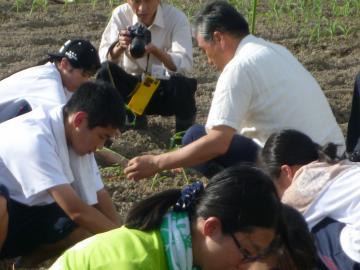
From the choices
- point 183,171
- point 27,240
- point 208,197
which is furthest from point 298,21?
point 208,197

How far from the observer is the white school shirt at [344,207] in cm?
Answer: 351

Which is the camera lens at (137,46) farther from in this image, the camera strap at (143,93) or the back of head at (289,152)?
the back of head at (289,152)

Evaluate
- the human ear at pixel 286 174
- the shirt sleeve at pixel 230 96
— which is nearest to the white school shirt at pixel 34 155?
the shirt sleeve at pixel 230 96

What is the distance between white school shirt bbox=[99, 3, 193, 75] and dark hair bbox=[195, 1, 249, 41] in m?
1.35

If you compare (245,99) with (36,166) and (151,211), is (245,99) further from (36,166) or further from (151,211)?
(151,211)

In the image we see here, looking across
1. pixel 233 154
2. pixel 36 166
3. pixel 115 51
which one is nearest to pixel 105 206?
pixel 36 166

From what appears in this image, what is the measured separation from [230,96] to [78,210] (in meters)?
0.82

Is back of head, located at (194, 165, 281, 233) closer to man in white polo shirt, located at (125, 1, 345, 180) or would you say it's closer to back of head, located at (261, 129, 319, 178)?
back of head, located at (261, 129, 319, 178)

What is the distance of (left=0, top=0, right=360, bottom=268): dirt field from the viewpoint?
17.3 ft

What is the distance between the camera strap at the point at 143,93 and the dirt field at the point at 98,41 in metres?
0.19

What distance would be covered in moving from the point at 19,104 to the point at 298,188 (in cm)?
154

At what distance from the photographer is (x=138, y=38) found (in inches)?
222

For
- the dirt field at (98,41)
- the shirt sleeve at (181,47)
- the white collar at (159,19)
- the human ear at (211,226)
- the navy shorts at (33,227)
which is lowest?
the dirt field at (98,41)

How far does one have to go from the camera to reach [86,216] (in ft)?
12.8
